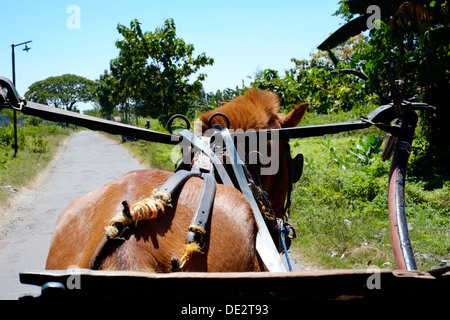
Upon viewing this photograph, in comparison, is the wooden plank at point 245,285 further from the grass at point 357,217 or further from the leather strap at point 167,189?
the grass at point 357,217

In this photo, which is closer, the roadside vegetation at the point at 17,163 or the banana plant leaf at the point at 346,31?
the roadside vegetation at the point at 17,163

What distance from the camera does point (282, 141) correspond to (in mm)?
2980

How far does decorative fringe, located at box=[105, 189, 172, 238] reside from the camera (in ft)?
4.72

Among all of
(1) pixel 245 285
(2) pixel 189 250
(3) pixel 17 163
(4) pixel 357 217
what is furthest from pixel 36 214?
(1) pixel 245 285

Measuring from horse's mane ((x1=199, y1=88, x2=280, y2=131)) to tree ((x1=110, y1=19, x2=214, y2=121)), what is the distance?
13746mm

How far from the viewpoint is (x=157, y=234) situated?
1.53 m

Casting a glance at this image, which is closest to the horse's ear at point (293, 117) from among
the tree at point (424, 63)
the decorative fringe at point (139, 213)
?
the decorative fringe at point (139, 213)

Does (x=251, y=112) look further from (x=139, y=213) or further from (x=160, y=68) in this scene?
(x=160, y=68)

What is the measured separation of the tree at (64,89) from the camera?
213 ft

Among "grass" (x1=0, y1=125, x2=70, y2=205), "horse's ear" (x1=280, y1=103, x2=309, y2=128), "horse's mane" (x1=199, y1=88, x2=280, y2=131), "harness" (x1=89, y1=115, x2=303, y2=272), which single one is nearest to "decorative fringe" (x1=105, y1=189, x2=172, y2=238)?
"harness" (x1=89, y1=115, x2=303, y2=272)

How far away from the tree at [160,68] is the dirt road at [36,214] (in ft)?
9.86

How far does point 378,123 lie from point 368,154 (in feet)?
26.6

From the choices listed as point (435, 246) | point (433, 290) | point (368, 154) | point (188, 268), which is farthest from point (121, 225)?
point (368, 154)
